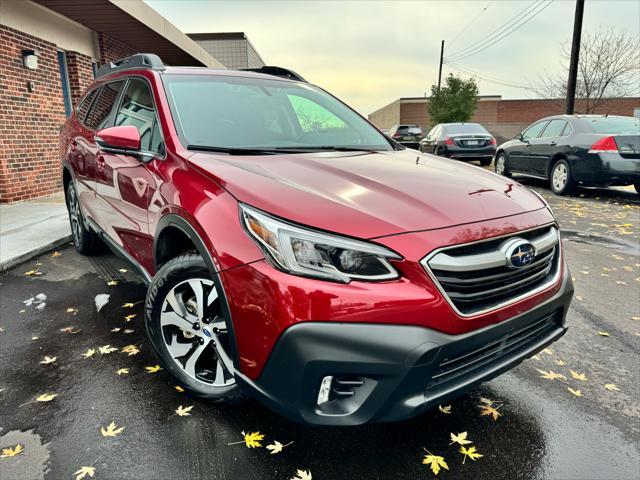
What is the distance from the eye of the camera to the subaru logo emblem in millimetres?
1931

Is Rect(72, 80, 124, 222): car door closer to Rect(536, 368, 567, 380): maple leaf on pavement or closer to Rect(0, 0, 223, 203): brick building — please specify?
Rect(536, 368, 567, 380): maple leaf on pavement

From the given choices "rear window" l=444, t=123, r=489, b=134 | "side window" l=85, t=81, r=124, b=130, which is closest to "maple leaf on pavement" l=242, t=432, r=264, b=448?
"side window" l=85, t=81, r=124, b=130

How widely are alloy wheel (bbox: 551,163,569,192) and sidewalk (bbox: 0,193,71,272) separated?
8793mm

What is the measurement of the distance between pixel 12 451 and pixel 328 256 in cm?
178

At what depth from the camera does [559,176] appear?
9.38m

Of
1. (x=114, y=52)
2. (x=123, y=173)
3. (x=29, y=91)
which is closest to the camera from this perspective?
(x=123, y=173)

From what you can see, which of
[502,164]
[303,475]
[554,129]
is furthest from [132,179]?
[502,164]

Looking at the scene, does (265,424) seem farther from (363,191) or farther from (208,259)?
(363,191)

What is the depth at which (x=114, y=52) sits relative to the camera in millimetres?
10938

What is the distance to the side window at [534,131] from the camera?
1026 centimetres

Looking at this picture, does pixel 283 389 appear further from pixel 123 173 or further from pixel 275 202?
pixel 123 173

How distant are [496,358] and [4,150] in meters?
8.13

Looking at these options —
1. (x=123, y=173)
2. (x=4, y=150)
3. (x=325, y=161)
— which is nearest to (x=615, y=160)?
(x=325, y=161)

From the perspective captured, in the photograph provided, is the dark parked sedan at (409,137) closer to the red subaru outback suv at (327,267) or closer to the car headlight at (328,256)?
the red subaru outback suv at (327,267)
